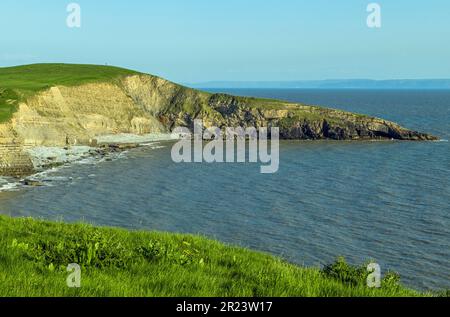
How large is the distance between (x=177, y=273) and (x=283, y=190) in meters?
54.2

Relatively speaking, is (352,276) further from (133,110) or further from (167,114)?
(167,114)

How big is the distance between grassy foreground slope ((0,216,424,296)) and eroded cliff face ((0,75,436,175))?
8929cm

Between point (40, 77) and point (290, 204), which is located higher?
point (40, 77)

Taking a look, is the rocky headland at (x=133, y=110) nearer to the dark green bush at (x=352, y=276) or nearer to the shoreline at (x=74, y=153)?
the shoreline at (x=74, y=153)

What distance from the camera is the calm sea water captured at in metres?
38.3

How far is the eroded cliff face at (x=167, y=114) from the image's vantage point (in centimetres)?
10188

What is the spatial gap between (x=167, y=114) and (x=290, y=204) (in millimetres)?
79752

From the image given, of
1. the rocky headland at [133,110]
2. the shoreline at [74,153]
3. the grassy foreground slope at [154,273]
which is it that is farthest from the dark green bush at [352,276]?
the rocky headland at [133,110]

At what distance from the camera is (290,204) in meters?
54.0

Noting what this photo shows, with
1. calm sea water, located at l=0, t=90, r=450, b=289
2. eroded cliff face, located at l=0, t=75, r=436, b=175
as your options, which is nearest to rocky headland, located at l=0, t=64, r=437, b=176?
eroded cliff face, located at l=0, t=75, r=436, b=175

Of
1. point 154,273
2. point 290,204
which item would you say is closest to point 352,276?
point 154,273

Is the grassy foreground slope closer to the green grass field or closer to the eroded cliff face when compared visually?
the green grass field
